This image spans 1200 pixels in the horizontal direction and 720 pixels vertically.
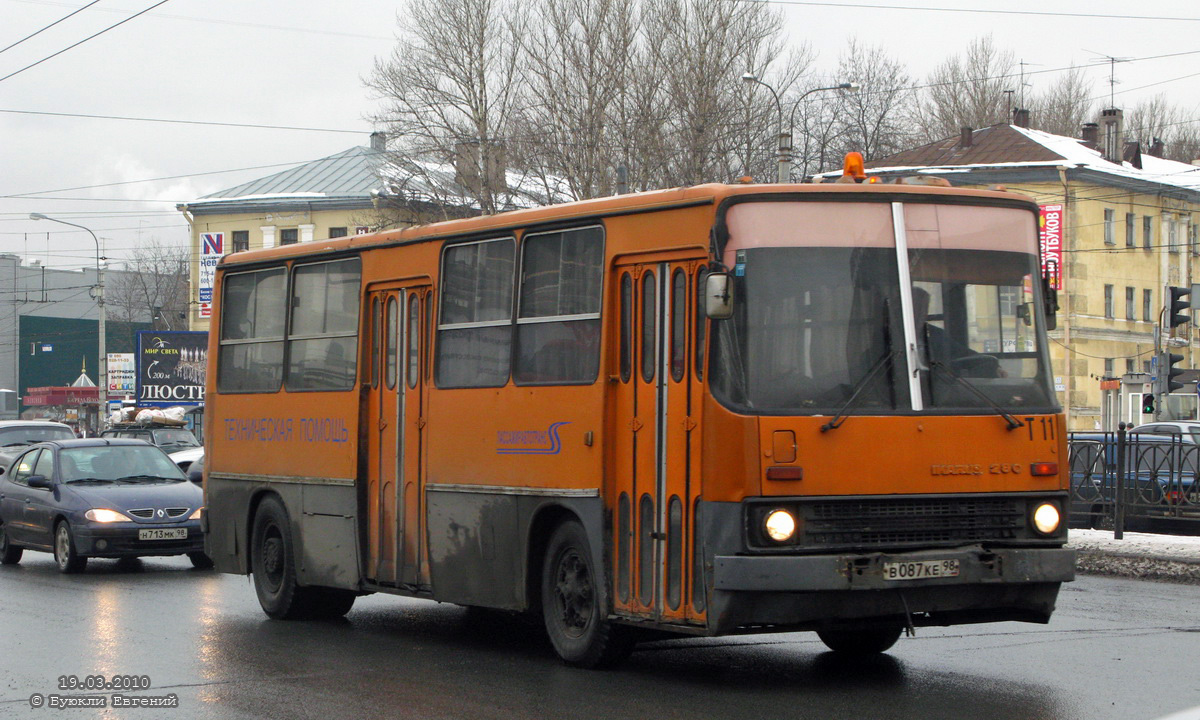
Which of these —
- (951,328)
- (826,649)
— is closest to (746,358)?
(951,328)

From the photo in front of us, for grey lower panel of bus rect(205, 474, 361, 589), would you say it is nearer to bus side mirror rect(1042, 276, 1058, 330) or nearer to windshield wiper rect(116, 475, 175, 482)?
windshield wiper rect(116, 475, 175, 482)

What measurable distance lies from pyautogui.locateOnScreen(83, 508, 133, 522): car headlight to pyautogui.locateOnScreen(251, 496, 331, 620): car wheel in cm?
442

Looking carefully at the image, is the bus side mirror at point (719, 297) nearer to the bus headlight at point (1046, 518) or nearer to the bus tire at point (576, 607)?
the bus tire at point (576, 607)

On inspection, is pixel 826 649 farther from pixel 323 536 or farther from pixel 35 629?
pixel 35 629

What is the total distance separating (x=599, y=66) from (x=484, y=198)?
5.34m

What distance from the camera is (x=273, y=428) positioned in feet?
43.2

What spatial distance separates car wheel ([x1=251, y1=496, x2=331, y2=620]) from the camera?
42.1 ft

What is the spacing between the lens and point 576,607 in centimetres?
970

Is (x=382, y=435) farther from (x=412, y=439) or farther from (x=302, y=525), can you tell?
(x=302, y=525)

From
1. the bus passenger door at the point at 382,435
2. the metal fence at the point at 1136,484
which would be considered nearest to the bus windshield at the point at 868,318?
the bus passenger door at the point at 382,435

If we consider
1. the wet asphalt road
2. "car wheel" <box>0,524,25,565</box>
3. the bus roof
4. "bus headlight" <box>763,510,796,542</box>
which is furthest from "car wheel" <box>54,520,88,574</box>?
"bus headlight" <box>763,510,796,542</box>

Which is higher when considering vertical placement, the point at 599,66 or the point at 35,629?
the point at 599,66

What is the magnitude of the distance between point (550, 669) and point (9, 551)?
11.4m

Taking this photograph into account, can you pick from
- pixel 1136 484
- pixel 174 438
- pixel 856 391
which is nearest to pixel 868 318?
pixel 856 391
